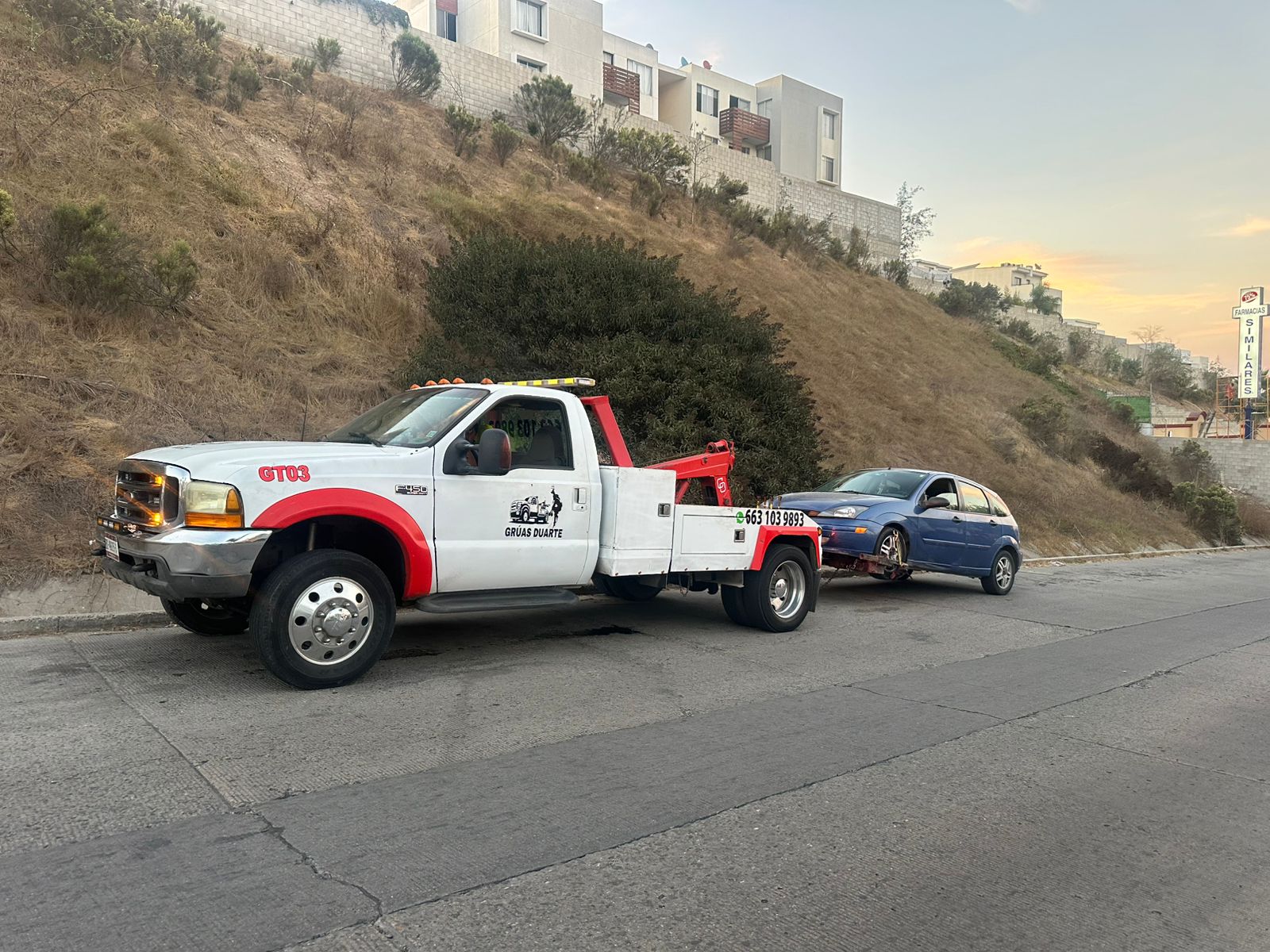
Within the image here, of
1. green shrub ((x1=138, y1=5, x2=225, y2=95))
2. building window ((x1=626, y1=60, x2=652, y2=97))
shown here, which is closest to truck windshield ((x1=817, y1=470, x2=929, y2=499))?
green shrub ((x1=138, y1=5, x2=225, y2=95))

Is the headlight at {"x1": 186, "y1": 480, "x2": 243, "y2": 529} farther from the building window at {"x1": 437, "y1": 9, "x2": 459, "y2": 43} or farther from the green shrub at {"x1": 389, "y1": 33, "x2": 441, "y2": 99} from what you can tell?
the building window at {"x1": 437, "y1": 9, "x2": 459, "y2": 43}

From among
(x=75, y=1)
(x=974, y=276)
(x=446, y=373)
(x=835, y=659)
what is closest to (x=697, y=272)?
(x=446, y=373)

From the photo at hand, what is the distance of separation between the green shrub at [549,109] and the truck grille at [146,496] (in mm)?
26244

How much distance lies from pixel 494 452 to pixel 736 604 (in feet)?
12.3

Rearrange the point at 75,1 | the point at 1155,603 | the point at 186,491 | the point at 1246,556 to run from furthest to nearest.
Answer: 1. the point at 1246,556
2. the point at 75,1
3. the point at 1155,603
4. the point at 186,491

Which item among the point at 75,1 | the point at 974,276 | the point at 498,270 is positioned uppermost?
the point at 974,276

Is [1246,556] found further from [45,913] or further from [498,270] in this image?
[45,913]

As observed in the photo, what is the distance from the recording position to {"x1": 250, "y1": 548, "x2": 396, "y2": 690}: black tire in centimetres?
585

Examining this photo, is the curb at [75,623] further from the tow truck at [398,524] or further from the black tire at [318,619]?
the black tire at [318,619]

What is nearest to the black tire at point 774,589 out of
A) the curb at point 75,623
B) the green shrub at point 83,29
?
the curb at point 75,623

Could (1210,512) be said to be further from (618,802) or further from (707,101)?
(707,101)

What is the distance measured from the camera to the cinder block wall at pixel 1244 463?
38.3 m

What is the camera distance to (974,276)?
92.7 metres

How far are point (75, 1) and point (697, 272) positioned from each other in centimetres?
1560
